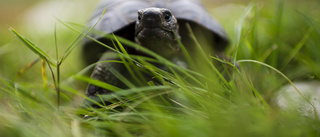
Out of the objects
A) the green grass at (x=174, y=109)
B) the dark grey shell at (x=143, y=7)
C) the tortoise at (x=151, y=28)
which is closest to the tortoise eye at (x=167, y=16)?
the tortoise at (x=151, y=28)

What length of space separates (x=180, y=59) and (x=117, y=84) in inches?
16.3

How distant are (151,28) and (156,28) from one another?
0.03 meters

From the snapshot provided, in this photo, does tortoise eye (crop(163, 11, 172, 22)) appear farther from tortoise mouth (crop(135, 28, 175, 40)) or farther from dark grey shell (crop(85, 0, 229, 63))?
dark grey shell (crop(85, 0, 229, 63))

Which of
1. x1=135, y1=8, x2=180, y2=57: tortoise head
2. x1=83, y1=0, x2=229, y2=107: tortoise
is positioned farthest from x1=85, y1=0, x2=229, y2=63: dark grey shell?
x1=135, y1=8, x2=180, y2=57: tortoise head

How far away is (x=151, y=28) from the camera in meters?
1.33

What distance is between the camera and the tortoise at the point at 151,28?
4.41 ft

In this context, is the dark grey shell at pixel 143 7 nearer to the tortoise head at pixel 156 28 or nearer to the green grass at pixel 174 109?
the tortoise head at pixel 156 28

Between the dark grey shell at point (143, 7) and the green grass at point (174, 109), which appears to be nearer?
the green grass at point (174, 109)

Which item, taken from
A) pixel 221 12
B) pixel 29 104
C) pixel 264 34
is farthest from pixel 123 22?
pixel 221 12

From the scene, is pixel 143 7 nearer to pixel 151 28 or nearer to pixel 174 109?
pixel 151 28

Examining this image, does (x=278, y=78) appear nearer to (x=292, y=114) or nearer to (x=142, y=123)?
(x=292, y=114)

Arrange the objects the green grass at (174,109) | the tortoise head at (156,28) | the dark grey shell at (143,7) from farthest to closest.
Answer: the dark grey shell at (143,7)
the tortoise head at (156,28)
the green grass at (174,109)

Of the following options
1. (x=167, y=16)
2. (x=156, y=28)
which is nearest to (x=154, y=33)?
(x=156, y=28)

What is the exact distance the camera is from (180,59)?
1.56 meters
